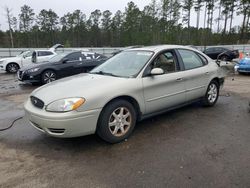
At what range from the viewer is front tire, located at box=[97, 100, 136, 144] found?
133 inches

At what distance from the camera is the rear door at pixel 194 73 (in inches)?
184

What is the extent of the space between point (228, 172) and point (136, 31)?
2211 inches

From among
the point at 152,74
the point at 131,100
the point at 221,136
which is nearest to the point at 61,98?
the point at 131,100

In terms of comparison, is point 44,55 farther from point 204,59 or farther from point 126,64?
point 204,59

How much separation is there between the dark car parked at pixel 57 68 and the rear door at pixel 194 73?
4565 mm

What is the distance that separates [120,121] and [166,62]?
5.24ft

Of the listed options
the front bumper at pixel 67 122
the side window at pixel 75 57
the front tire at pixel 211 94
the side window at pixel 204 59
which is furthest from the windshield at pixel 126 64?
the side window at pixel 75 57

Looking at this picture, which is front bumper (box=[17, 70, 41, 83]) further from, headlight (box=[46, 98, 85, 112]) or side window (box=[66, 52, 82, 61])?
headlight (box=[46, 98, 85, 112])

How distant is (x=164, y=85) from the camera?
13.6 ft

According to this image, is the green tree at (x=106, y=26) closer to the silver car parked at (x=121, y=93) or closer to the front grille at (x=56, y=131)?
the silver car parked at (x=121, y=93)

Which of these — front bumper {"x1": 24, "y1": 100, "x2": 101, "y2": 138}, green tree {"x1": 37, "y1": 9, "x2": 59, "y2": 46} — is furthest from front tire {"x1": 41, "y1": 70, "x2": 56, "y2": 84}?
green tree {"x1": 37, "y1": 9, "x2": 59, "y2": 46}

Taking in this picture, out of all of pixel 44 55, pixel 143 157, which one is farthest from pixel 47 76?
pixel 143 157

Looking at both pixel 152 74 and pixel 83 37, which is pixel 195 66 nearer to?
pixel 152 74

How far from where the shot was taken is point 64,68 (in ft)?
30.6
